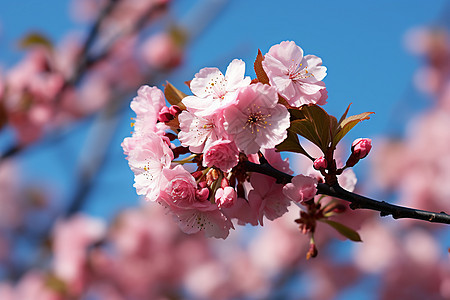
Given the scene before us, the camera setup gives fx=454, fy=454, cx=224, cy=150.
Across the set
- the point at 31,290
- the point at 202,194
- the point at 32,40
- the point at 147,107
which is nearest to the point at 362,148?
the point at 202,194

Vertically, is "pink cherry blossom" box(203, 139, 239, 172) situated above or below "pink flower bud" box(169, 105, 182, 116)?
below

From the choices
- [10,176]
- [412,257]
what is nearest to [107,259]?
[412,257]

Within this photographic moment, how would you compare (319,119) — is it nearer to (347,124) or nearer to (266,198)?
(347,124)

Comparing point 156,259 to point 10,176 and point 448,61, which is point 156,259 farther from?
point 448,61

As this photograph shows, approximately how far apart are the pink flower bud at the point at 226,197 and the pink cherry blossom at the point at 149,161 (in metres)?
0.10

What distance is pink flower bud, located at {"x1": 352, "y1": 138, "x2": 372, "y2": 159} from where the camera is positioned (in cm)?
71

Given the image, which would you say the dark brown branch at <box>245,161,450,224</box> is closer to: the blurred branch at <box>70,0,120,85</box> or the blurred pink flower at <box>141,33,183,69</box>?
the blurred branch at <box>70,0,120,85</box>

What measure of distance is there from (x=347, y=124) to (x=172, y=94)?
295 mm

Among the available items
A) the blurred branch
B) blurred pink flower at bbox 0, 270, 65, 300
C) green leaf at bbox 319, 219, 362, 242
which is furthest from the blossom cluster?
blurred pink flower at bbox 0, 270, 65, 300

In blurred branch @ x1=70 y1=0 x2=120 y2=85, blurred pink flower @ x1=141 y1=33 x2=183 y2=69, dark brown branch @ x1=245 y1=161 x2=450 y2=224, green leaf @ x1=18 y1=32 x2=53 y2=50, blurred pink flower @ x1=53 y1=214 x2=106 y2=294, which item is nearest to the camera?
dark brown branch @ x1=245 y1=161 x2=450 y2=224

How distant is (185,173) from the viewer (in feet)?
2.27

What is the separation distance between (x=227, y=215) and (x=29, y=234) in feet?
16.3

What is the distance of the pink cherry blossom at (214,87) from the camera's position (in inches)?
26.7

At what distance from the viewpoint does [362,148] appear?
2.33 feet
